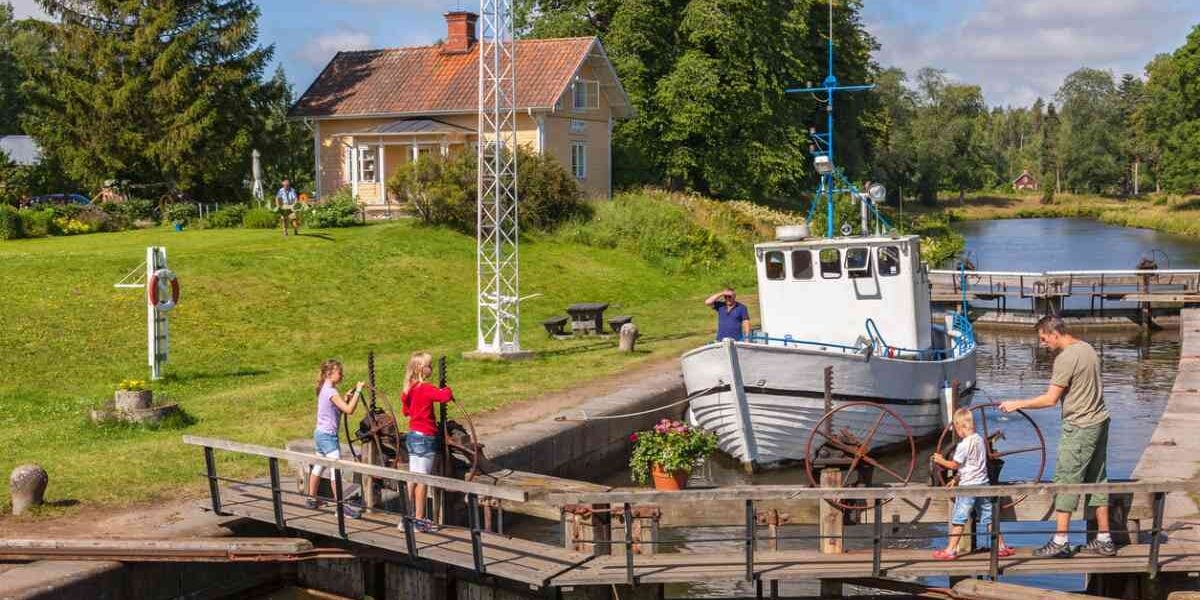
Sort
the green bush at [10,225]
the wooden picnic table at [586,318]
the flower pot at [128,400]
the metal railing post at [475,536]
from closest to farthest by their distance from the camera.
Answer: the metal railing post at [475,536] → the flower pot at [128,400] → the wooden picnic table at [586,318] → the green bush at [10,225]

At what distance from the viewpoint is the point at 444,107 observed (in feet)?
149

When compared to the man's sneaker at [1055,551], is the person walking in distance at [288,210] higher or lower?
higher

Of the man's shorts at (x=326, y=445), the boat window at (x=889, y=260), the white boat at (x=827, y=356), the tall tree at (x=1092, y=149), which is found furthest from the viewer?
the tall tree at (x=1092, y=149)

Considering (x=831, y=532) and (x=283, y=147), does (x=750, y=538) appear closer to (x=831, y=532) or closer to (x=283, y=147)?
(x=831, y=532)

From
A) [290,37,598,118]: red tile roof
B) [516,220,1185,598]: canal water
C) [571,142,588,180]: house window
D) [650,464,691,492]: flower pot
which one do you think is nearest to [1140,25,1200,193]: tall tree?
[516,220,1185,598]: canal water

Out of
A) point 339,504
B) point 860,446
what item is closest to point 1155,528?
point 860,446

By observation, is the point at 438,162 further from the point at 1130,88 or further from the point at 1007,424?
the point at 1130,88

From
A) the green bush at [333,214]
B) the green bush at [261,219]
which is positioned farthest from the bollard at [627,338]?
the green bush at [261,219]

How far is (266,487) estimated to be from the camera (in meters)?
12.8

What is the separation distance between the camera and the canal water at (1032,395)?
45.4 ft

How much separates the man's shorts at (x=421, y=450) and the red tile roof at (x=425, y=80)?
3257cm

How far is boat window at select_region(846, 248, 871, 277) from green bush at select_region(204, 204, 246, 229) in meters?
23.7

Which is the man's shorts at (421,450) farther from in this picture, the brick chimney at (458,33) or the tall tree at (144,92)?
the brick chimney at (458,33)

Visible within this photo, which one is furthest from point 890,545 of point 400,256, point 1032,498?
point 400,256
